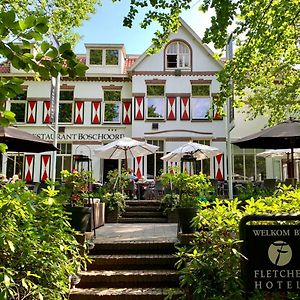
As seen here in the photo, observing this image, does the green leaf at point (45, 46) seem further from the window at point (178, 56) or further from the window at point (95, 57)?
the window at point (95, 57)

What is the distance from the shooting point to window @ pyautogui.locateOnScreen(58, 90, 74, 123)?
19.2 metres

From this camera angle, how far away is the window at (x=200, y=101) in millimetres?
18672

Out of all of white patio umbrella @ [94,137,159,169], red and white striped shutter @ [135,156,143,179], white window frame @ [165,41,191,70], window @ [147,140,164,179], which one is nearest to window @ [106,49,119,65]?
white window frame @ [165,41,191,70]

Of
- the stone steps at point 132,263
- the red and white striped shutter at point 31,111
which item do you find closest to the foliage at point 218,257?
the stone steps at point 132,263

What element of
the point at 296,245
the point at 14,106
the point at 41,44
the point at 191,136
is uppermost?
the point at 14,106

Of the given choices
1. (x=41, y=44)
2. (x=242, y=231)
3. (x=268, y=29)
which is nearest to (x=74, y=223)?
(x=242, y=231)

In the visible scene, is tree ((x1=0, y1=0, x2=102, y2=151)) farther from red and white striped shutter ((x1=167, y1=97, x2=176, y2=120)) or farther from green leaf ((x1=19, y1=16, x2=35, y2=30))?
red and white striped shutter ((x1=167, y1=97, x2=176, y2=120))

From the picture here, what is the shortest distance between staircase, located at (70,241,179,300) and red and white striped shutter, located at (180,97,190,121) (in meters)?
13.8

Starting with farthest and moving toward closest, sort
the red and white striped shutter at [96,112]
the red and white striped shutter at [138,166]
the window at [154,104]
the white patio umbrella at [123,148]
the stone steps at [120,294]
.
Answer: the red and white striped shutter at [96,112] → the window at [154,104] → the red and white striped shutter at [138,166] → the white patio umbrella at [123,148] → the stone steps at [120,294]

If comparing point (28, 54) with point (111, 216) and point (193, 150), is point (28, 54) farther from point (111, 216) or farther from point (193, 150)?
point (193, 150)

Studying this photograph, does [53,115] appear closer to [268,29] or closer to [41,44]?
[268,29]

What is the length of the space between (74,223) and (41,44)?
12.6 feet

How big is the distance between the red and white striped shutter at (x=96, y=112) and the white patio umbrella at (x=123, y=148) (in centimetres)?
535

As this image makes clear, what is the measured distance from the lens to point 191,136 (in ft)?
60.0
